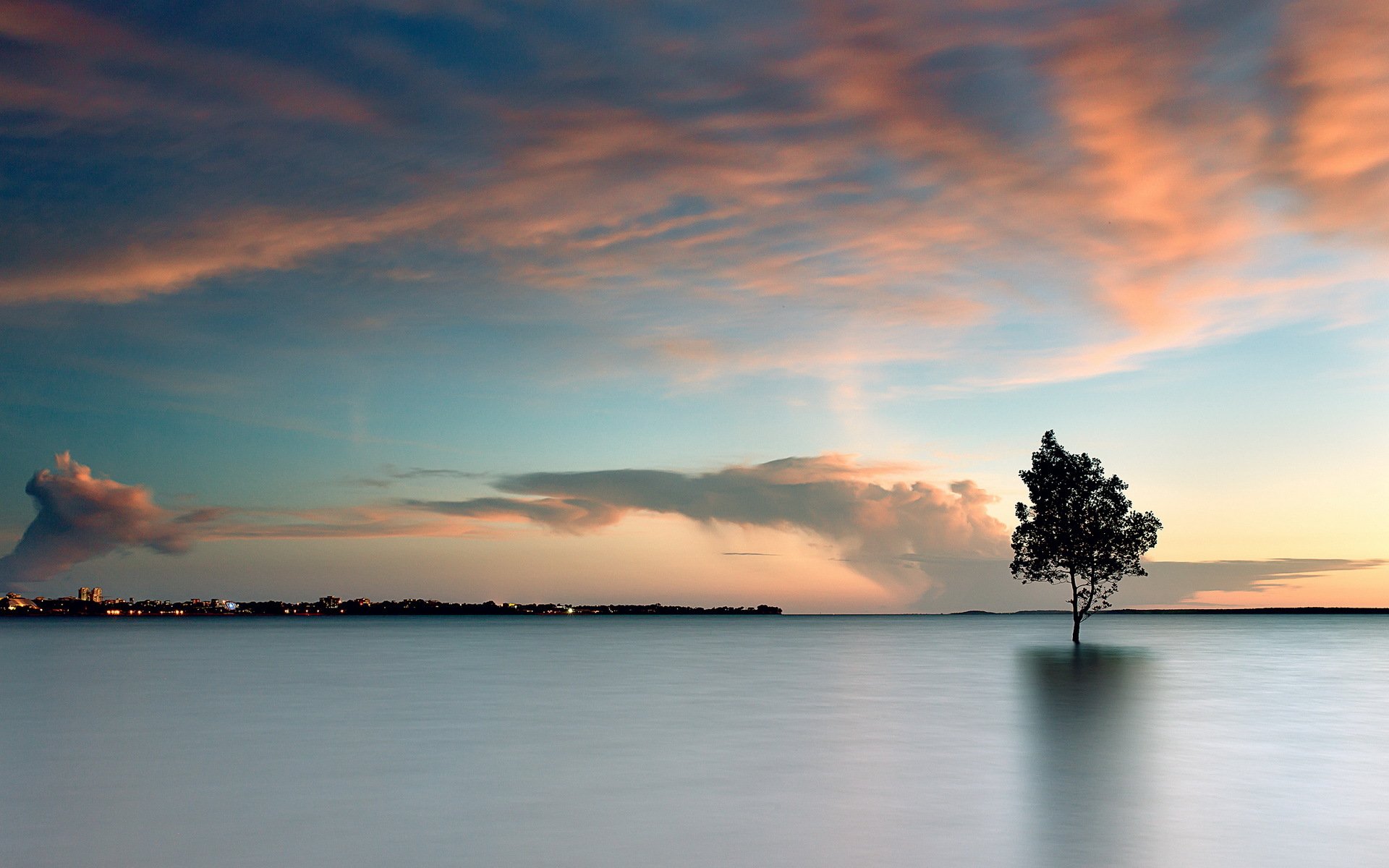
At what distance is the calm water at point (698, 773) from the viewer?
16.8 meters

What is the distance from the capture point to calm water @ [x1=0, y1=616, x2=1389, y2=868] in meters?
16.8

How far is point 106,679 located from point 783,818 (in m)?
51.8

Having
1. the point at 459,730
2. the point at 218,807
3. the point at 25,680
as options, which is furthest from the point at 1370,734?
the point at 25,680

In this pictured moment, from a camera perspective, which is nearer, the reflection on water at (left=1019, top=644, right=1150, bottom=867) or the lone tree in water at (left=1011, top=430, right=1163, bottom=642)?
the reflection on water at (left=1019, top=644, right=1150, bottom=867)

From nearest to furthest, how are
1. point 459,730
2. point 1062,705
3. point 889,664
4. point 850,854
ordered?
1. point 850,854
2. point 459,730
3. point 1062,705
4. point 889,664

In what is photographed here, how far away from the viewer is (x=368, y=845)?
1700 centimetres

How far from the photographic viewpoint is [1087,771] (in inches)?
926

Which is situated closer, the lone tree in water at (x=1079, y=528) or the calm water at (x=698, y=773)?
the calm water at (x=698, y=773)

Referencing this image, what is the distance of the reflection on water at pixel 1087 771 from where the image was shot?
54.2 ft

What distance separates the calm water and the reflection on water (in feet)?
0.31

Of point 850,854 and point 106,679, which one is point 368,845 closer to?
point 850,854

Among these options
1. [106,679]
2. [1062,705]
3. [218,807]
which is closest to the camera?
[218,807]

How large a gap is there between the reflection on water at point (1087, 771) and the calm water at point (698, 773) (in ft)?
0.31

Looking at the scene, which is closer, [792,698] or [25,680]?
[792,698]
